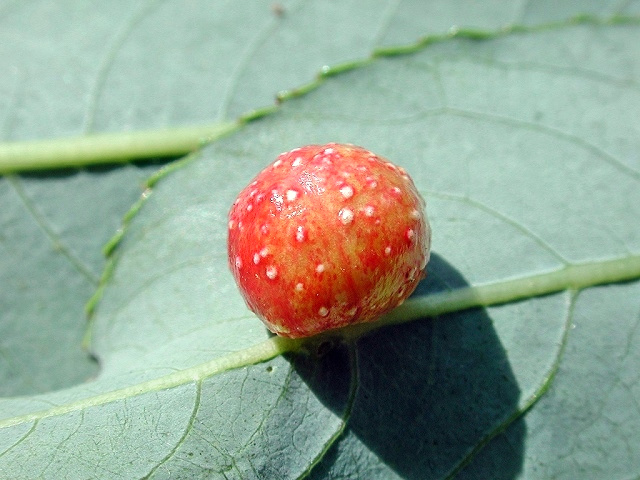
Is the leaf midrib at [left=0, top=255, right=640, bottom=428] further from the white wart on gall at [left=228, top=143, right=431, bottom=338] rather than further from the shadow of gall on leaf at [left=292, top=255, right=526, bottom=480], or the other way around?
the white wart on gall at [left=228, top=143, right=431, bottom=338]

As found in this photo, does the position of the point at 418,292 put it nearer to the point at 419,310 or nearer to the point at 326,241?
the point at 419,310

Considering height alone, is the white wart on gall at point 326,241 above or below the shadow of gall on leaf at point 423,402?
above

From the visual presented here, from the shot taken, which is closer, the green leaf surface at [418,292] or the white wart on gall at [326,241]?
the white wart on gall at [326,241]

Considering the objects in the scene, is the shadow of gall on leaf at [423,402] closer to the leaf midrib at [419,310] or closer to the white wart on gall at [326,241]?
the leaf midrib at [419,310]

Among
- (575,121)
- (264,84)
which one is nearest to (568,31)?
(575,121)

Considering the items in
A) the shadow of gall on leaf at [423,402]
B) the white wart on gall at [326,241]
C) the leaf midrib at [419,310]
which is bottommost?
the shadow of gall on leaf at [423,402]

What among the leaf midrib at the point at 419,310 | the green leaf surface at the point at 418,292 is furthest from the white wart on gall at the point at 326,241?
the green leaf surface at the point at 418,292

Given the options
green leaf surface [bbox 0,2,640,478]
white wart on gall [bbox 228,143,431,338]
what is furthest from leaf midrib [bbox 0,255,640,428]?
white wart on gall [bbox 228,143,431,338]

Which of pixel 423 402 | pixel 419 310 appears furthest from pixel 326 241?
pixel 423 402
